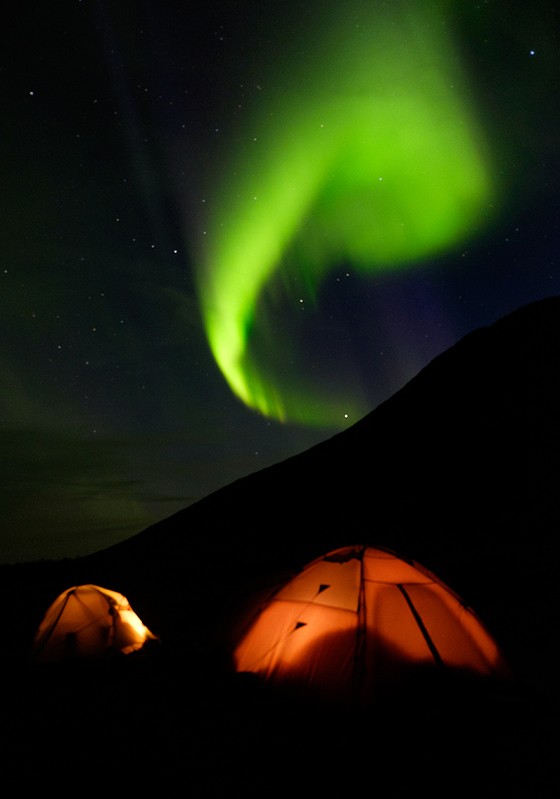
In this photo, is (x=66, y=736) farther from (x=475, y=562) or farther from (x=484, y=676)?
(x=475, y=562)

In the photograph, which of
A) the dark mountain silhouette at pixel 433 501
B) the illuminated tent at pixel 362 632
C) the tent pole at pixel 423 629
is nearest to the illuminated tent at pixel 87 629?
the illuminated tent at pixel 362 632

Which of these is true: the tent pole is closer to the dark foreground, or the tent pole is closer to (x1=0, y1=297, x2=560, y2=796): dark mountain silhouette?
the dark foreground

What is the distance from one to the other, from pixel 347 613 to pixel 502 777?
2522mm

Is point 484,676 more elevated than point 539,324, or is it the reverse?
point 539,324

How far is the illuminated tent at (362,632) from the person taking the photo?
695 cm

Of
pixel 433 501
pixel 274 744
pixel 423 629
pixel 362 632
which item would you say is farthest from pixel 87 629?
pixel 433 501

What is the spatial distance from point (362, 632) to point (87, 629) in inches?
259

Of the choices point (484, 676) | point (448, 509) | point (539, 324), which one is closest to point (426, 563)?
point (448, 509)

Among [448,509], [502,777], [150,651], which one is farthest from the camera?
[448,509]

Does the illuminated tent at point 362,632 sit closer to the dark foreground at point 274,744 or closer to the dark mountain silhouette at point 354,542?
the dark foreground at point 274,744

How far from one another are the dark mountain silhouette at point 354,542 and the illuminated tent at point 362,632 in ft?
1.34

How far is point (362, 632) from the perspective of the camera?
7.15 metres

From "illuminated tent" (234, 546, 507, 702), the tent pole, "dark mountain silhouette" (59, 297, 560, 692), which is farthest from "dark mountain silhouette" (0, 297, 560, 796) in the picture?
the tent pole

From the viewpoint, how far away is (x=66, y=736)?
693 cm
